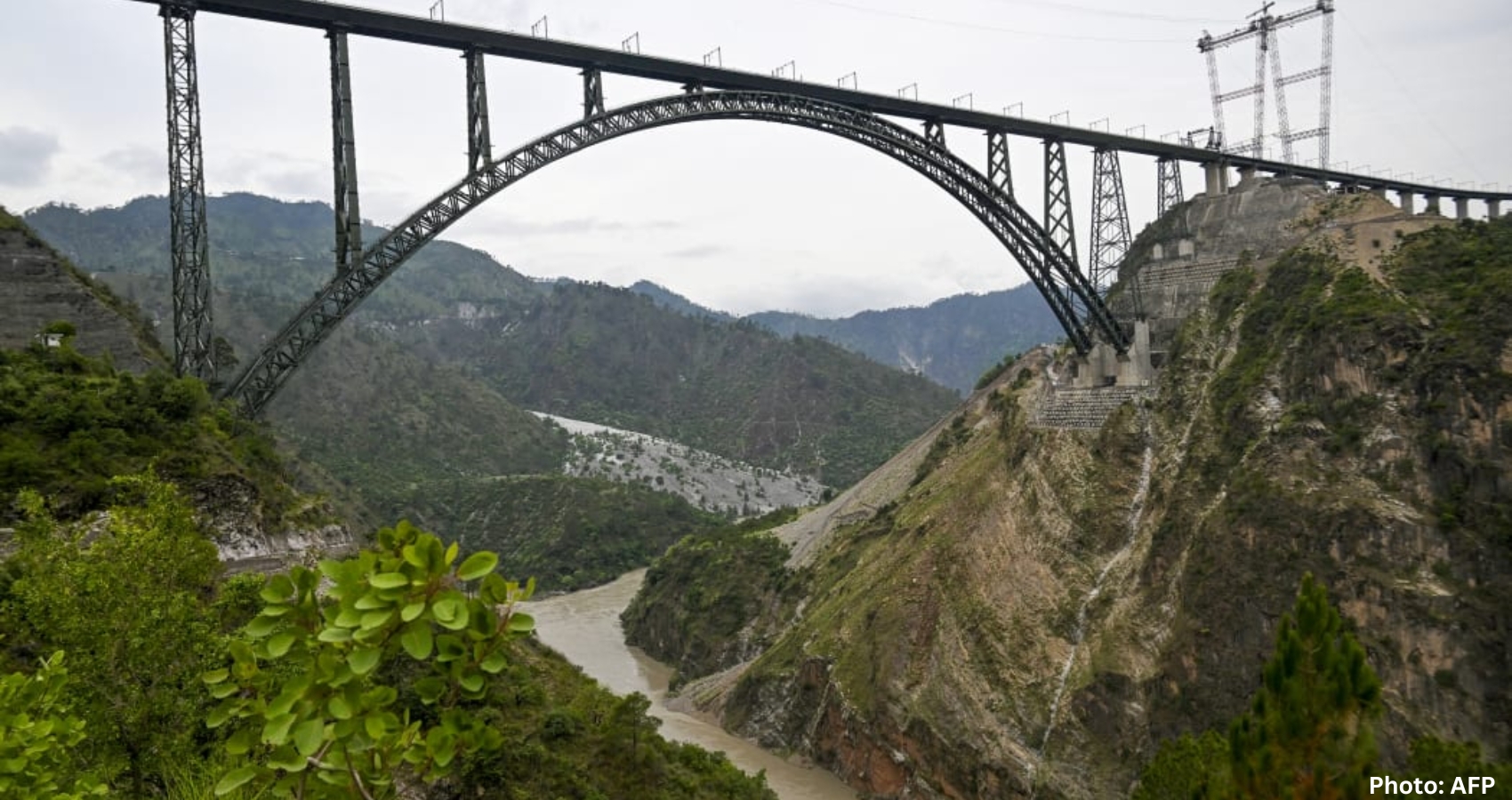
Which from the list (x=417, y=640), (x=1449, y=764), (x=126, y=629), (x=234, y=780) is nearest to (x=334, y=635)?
(x=417, y=640)

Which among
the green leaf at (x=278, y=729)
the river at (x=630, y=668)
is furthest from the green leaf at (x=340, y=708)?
the river at (x=630, y=668)

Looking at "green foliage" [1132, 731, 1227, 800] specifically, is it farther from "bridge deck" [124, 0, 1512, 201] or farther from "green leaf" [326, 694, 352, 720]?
"bridge deck" [124, 0, 1512, 201]

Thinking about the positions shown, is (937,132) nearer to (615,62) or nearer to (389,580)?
(615,62)

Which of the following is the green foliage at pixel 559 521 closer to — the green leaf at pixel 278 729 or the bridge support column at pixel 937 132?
the bridge support column at pixel 937 132

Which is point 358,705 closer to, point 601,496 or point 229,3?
point 229,3

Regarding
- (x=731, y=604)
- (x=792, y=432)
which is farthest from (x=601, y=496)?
(x=792, y=432)

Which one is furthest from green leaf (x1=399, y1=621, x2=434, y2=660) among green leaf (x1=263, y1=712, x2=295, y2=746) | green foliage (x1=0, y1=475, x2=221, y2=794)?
green foliage (x1=0, y1=475, x2=221, y2=794)
